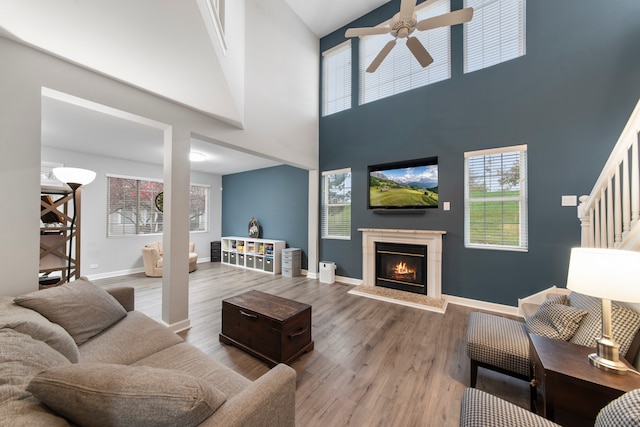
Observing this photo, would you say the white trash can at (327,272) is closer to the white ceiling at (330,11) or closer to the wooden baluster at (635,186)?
the wooden baluster at (635,186)

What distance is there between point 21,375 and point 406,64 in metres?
5.38

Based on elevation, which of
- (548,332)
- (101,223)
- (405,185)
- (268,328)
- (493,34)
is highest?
(493,34)

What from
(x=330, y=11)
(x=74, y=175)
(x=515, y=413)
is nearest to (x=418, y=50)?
(x=330, y=11)

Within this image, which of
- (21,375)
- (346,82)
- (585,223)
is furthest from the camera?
(346,82)

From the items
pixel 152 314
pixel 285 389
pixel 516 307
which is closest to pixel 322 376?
pixel 285 389

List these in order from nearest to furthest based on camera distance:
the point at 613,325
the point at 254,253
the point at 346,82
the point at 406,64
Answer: the point at 613,325
the point at 406,64
the point at 346,82
the point at 254,253

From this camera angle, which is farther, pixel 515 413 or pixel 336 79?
pixel 336 79

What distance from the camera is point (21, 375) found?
833mm

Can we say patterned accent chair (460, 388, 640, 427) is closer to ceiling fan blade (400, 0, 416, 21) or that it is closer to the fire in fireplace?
the fire in fireplace

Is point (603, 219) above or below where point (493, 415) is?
above

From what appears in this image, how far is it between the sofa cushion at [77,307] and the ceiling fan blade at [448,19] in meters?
3.74

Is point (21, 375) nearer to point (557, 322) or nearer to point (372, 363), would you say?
point (372, 363)

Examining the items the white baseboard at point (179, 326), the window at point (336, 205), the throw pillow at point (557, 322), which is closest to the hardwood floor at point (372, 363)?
the white baseboard at point (179, 326)

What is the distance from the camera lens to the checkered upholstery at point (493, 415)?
3.41 ft
